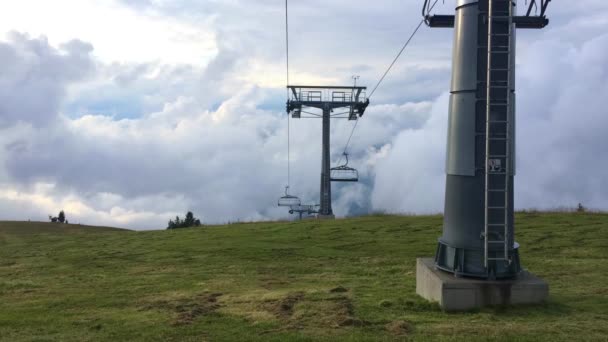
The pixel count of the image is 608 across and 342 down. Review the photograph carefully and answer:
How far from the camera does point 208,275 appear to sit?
16125 millimetres

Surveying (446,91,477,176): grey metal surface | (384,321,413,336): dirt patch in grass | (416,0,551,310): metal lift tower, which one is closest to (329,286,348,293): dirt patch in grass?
(416,0,551,310): metal lift tower

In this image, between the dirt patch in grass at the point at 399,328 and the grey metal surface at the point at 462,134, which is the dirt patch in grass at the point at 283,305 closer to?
the dirt patch in grass at the point at 399,328

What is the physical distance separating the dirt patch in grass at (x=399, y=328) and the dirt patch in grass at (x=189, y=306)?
11.6 feet

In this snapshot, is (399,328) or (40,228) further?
(40,228)

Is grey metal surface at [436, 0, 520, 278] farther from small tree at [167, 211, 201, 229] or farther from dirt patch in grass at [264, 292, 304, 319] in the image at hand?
small tree at [167, 211, 201, 229]

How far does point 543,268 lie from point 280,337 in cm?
985

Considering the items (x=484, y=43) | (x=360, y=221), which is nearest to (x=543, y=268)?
(x=484, y=43)

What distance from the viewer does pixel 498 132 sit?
10.6 meters

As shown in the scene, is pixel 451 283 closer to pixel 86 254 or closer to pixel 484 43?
pixel 484 43

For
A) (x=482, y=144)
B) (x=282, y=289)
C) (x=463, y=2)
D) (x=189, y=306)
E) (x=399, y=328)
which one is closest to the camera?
(x=399, y=328)

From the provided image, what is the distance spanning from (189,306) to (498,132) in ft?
23.1

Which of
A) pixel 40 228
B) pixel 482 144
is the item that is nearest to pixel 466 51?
pixel 482 144

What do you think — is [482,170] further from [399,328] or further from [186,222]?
[186,222]

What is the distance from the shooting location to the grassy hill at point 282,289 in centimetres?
904
